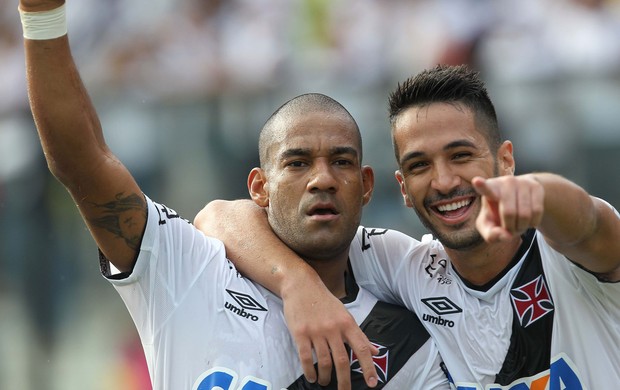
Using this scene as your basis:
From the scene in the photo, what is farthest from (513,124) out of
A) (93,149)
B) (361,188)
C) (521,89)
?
(93,149)

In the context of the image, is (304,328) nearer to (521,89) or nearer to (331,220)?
(331,220)

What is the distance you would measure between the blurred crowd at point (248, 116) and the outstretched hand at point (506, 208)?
4695 millimetres

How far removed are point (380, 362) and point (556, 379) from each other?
0.71m

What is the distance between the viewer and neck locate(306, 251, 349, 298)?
424cm

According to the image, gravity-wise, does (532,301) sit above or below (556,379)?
above

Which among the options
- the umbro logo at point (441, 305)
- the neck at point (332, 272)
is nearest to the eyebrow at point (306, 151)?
the neck at point (332, 272)

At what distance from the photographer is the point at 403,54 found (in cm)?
792

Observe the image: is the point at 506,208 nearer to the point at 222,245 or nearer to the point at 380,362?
the point at 380,362

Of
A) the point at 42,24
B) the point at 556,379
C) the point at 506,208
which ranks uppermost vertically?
the point at 42,24

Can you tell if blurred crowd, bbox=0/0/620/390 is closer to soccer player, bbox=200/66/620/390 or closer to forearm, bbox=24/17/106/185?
soccer player, bbox=200/66/620/390

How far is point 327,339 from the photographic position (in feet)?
12.0

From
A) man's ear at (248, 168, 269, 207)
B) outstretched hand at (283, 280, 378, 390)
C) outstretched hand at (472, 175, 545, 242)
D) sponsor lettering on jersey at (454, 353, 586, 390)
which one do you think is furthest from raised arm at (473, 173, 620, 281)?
man's ear at (248, 168, 269, 207)

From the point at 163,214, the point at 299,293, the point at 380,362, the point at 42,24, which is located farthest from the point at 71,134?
the point at 380,362

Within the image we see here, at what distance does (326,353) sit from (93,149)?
1169 mm
